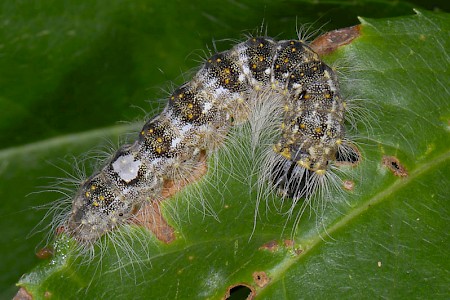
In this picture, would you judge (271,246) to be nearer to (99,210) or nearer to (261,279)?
(261,279)

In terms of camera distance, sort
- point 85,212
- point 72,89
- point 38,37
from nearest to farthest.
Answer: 1. point 85,212
2. point 38,37
3. point 72,89

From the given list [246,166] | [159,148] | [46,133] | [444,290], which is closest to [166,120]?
[159,148]

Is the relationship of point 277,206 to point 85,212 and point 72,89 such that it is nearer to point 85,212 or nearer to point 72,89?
point 85,212

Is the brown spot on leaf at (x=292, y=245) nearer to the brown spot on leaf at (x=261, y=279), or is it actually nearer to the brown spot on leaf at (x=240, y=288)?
the brown spot on leaf at (x=261, y=279)

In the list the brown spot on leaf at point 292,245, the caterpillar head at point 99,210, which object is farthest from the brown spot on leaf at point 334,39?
the caterpillar head at point 99,210

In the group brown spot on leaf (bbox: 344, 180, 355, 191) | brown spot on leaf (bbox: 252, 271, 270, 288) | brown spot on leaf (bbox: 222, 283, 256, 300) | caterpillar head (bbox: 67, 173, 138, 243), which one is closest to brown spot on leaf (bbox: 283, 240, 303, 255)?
brown spot on leaf (bbox: 252, 271, 270, 288)

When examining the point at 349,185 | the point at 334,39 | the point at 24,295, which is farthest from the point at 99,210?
the point at 334,39

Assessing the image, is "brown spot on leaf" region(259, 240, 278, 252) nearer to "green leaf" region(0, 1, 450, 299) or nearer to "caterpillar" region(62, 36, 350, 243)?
"green leaf" region(0, 1, 450, 299)
